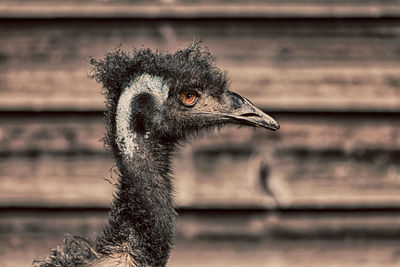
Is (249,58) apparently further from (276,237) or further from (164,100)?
(164,100)

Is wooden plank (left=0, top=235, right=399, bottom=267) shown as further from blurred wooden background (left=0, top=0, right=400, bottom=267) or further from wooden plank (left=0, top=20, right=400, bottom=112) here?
wooden plank (left=0, top=20, right=400, bottom=112)

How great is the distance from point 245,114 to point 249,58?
962 millimetres

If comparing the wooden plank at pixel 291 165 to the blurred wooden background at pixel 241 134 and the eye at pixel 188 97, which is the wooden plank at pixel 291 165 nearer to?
the blurred wooden background at pixel 241 134

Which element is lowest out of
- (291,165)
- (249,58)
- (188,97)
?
(188,97)

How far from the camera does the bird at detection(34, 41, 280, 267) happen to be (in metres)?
1.81

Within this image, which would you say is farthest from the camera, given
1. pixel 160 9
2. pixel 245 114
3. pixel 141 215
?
pixel 160 9

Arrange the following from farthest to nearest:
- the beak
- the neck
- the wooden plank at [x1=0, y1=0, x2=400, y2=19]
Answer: the wooden plank at [x1=0, y1=0, x2=400, y2=19], the beak, the neck

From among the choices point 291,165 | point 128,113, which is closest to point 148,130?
point 128,113

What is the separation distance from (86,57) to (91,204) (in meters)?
0.64

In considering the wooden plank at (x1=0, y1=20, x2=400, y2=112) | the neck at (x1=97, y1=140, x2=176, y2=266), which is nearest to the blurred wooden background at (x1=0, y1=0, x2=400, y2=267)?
the wooden plank at (x1=0, y1=20, x2=400, y2=112)

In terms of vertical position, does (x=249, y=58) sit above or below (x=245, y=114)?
above

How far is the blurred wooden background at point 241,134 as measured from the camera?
2.81m

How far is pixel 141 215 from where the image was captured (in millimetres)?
1813

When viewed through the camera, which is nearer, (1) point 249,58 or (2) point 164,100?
(2) point 164,100
